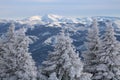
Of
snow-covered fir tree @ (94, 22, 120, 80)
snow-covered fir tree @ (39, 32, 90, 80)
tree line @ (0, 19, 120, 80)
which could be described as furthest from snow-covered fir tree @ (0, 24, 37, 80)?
snow-covered fir tree @ (94, 22, 120, 80)

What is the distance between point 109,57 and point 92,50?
3.28m

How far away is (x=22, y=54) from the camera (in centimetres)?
4219

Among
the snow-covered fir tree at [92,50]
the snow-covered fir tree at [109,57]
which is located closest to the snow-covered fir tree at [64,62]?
the snow-covered fir tree at [109,57]

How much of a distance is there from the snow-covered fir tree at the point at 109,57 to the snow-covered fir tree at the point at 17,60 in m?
9.78

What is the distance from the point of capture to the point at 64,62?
4366cm

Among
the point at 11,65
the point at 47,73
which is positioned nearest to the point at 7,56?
the point at 11,65

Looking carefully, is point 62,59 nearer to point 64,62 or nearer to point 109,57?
point 64,62

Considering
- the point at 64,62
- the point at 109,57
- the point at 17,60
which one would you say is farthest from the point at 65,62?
the point at 109,57

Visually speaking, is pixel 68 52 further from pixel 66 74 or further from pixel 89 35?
pixel 89 35

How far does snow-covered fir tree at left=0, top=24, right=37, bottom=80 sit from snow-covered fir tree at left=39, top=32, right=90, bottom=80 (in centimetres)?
298

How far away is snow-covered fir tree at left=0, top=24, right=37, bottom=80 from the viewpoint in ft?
138

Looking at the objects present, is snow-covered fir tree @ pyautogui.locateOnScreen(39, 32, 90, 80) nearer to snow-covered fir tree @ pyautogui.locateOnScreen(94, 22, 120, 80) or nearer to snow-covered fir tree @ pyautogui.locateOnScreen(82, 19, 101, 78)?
snow-covered fir tree @ pyautogui.locateOnScreen(94, 22, 120, 80)

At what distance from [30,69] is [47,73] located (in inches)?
171

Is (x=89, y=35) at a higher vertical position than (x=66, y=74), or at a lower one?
higher
